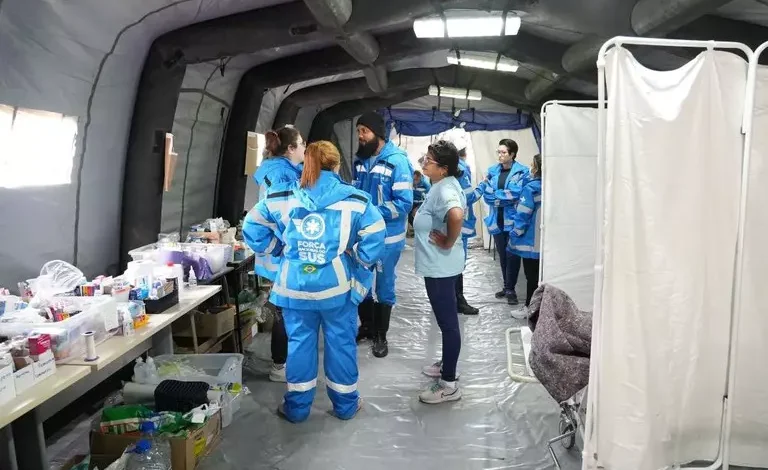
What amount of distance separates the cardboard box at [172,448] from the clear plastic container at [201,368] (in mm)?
398

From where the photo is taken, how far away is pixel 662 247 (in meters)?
1.73

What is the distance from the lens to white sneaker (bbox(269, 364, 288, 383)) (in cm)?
328

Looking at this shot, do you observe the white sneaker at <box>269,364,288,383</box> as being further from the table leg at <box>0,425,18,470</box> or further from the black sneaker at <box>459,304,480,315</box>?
the black sneaker at <box>459,304,480,315</box>

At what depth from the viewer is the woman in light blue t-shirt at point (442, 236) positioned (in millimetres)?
2840

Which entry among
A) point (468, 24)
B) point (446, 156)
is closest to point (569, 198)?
point (446, 156)

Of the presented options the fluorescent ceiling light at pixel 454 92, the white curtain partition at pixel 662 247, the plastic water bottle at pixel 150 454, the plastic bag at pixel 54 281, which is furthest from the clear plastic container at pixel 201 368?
the fluorescent ceiling light at pixel 454 92

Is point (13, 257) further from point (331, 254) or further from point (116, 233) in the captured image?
point (331, 254)

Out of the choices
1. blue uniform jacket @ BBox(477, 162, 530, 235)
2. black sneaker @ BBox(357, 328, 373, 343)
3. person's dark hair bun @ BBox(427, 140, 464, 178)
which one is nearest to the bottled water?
black sneaker @ BBox(357, 328, 373, 343)

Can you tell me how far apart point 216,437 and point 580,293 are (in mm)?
2248

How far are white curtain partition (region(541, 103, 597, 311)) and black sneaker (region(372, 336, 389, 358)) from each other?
114 centimetres

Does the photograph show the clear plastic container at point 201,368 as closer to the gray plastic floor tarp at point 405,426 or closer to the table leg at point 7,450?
the gray plastic floor tarp at point 405,426

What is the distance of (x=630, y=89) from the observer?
5.39 ft

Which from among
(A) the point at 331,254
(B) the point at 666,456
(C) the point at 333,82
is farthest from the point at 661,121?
(C) the point at 333,82

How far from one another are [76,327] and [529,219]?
3.45 meters
